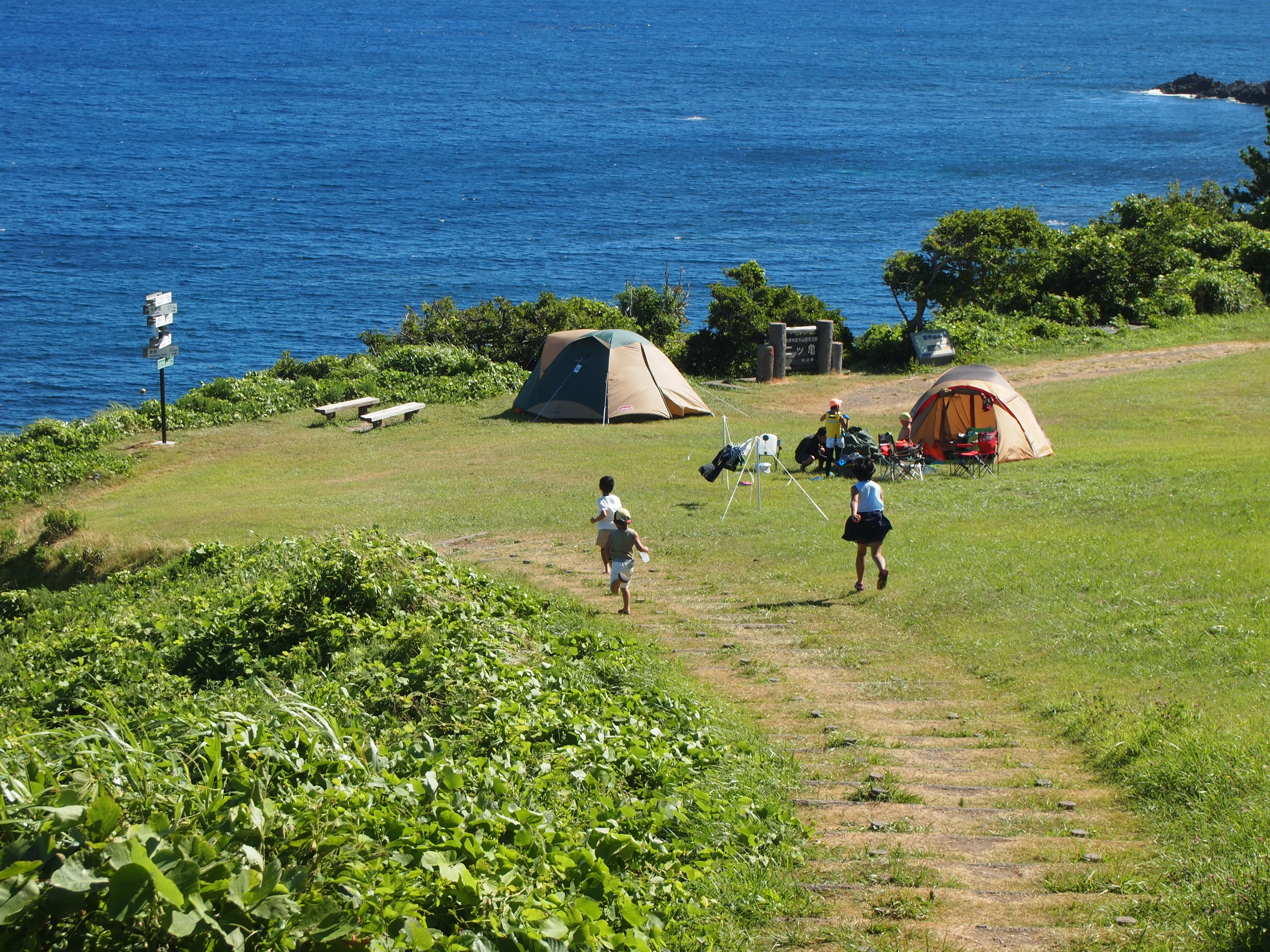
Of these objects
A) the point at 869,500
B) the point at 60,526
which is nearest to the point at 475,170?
the point at 60,526

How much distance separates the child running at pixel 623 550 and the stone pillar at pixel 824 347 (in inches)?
851

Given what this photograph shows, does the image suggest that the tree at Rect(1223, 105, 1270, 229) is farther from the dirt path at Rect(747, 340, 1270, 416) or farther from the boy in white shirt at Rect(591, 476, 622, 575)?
the boy in white shirt at Rect(591, 476, 622, 575)

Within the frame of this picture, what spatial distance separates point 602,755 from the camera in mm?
7379

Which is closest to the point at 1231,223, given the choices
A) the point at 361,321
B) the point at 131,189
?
the point at 361,321

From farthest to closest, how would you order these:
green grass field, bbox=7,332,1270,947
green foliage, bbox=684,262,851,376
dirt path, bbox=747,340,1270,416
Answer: green foliage, bbox=684,262,851,376
dirt path, bbox=747,340,1270,416
green grass field, bbox=7,332,1270,947

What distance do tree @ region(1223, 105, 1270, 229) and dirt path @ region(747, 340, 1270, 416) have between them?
1311 centimetres

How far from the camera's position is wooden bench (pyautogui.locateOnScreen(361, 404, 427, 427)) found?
27250 millimetres

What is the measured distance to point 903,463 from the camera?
2106cm

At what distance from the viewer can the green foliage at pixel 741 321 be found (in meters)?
34.0

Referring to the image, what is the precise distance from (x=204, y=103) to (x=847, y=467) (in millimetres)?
129354

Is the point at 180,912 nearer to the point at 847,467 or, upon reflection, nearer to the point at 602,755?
the point at 602,755

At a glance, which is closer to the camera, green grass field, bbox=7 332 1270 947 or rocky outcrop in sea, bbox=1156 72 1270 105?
green grass field, bbox=7 332 1270 947

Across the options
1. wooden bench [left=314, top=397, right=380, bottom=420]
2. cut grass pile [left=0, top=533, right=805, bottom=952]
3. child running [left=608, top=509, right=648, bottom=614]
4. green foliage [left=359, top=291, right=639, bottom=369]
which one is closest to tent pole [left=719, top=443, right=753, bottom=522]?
child running [left=608, top=509, right=648, bottom=614]

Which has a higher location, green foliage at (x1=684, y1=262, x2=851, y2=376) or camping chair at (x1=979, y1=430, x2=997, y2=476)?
green foliage at (x1=684, y1=262, x2=851, y2=376)
